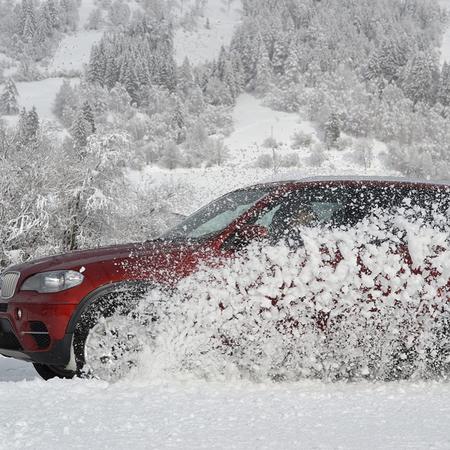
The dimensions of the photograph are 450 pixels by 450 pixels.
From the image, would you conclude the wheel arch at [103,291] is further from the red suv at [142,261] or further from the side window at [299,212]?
the side window at [299,212]

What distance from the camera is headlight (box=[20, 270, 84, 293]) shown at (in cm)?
405

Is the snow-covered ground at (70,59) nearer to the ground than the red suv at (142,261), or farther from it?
farther from it

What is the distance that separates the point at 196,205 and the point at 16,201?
13.4 meters

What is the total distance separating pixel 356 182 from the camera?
470cm

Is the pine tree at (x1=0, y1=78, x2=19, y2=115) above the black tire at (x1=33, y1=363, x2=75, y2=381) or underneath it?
above

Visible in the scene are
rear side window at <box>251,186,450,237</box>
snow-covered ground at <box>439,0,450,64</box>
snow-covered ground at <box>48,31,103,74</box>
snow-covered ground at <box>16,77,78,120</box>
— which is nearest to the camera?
rear side window at <box>251,186,450,237</box>

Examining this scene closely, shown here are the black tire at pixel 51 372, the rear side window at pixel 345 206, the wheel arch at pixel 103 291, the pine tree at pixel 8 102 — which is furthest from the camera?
the pine tree at pixel 8 102

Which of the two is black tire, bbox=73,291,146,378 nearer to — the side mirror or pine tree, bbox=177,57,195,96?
the side mirror

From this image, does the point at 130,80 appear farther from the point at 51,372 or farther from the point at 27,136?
the point at 51,372

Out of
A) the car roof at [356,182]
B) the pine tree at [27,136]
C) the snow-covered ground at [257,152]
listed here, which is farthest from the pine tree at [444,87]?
the car roof at [356,182]

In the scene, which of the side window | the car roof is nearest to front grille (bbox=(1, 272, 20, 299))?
the side window

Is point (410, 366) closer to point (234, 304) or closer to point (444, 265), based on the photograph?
point (444, 265)

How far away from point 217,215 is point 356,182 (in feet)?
3.65

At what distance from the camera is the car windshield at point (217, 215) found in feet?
14.8
